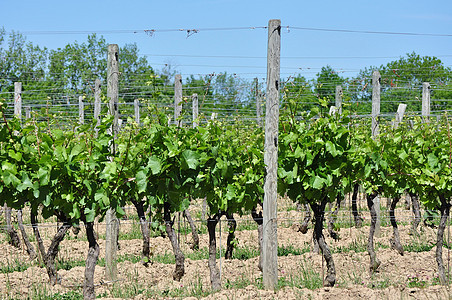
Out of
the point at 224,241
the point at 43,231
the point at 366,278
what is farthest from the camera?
the point at 43,231

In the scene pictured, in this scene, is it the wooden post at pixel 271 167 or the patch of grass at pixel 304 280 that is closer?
the wooden post at pixel 271 167

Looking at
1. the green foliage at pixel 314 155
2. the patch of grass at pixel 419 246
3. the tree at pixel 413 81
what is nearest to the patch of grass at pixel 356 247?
the patch of grass at pixel 419 246

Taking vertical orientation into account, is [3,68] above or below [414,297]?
above

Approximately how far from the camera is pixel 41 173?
507 cm

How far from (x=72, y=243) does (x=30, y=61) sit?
3923 cm

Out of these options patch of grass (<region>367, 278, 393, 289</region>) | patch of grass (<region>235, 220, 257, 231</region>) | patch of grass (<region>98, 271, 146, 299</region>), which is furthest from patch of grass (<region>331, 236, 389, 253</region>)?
patch of grass (<region>98, 271, 146, 299</region>)

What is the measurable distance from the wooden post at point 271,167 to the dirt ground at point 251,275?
24 centimetres

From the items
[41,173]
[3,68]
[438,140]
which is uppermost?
[3,68]

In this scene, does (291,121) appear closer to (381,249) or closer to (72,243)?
(381,249)

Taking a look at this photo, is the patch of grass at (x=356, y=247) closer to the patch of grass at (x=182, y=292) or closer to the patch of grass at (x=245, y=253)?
the patch of grass at (x=245, y=253)

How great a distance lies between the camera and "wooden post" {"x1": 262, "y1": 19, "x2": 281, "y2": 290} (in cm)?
Answer: 572

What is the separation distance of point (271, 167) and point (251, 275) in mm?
1759

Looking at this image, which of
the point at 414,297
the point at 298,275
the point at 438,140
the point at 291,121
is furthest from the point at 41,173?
the point at 438,140

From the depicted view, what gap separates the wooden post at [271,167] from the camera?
572 cm
